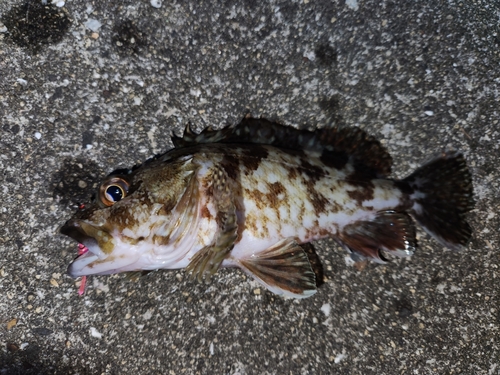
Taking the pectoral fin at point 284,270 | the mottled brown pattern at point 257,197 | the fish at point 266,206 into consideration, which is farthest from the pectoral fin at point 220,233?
the pectoral fin at point 284,270

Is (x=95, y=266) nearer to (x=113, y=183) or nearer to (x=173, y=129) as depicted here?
(x=113, y=183)

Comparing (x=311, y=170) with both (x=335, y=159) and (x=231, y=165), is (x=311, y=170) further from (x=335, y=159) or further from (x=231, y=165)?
(x=231, y=165)

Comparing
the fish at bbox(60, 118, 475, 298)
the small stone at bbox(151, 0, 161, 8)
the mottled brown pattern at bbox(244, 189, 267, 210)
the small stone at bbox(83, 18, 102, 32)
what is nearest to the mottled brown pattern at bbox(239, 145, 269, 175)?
the fish at bbox(60, 118, 475, 298)

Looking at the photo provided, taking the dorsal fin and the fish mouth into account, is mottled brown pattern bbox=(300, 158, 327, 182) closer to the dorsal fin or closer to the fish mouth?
the dorsal fin

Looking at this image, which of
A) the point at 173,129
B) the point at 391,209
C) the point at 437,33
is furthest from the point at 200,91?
the point at 437,33

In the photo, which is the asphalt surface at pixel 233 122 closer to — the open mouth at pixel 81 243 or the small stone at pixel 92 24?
the small stone at pixel 92 24

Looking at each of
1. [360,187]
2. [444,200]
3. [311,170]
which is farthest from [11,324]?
[444,200]

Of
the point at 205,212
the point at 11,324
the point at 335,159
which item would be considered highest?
the point at 335,159

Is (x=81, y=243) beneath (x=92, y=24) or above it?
beneath
